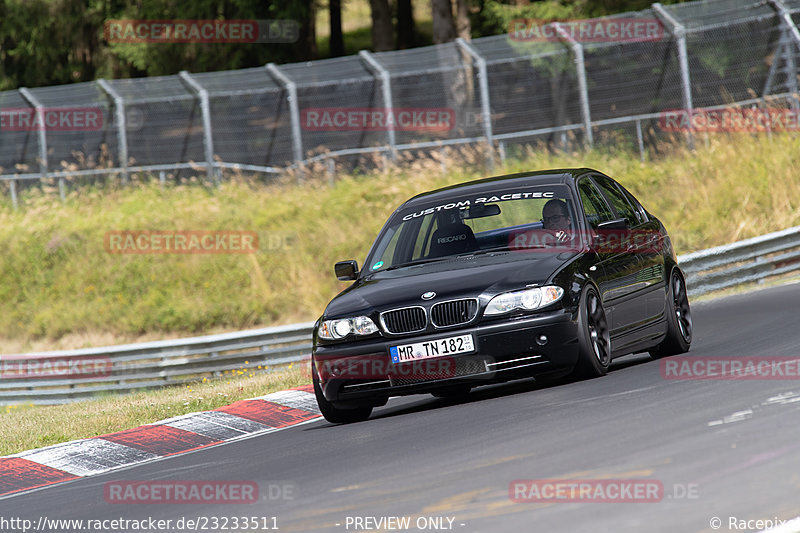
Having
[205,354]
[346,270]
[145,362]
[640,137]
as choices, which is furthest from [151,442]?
[640,137]

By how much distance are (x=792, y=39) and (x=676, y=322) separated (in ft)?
42.7

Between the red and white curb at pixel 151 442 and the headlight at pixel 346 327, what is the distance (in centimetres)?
130

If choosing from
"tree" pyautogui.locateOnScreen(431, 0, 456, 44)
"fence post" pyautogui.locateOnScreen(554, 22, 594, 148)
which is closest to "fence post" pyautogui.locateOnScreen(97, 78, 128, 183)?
"fence post" pyautogui.locateOnScreen(554, 22, 594, 148)

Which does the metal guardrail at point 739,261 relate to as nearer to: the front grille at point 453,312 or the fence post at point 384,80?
the fence post at point 384,80

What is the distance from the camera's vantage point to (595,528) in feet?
15.6

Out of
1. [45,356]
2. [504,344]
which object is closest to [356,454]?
[504,344]

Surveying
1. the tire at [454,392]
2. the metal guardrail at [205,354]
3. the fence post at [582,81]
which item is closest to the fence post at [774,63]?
the fence post at [582,81]

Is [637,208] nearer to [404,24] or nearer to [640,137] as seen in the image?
[640,137]

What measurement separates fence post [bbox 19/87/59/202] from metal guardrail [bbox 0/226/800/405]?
7403 mm

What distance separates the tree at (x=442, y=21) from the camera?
100 feet

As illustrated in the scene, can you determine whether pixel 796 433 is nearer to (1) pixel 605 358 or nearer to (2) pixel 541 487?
(2) pixel 541 487

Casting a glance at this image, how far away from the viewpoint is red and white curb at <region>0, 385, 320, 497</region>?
8.72 m

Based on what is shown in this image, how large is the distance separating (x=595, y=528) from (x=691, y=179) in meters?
16.6

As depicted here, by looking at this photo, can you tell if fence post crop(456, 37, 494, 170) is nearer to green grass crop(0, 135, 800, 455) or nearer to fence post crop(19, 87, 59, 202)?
green grass crop(0, 135, 800, 455)
